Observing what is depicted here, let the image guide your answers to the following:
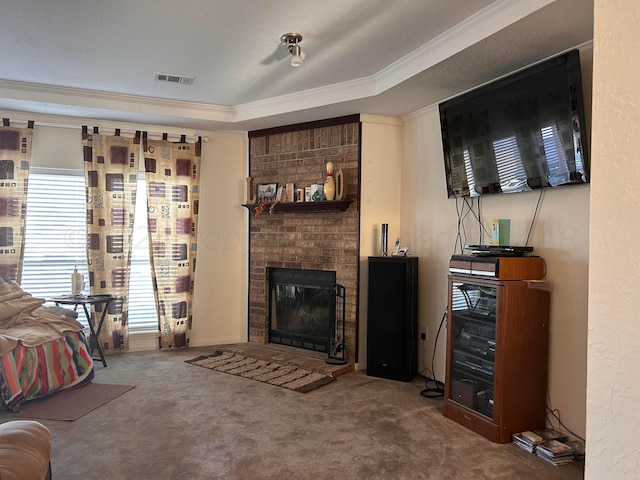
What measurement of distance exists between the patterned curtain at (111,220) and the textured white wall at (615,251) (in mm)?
4508

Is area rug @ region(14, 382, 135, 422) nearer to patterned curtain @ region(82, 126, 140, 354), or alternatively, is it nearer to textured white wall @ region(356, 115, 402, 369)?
patterned curtain @ region(82, 126, 140, 354)

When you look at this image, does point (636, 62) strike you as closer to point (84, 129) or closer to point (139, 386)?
point (139, 386)

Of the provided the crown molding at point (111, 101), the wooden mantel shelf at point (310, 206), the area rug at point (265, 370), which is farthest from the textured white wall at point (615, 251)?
the crown molding at point (111, 101)

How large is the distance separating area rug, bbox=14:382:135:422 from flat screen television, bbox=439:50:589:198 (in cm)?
308

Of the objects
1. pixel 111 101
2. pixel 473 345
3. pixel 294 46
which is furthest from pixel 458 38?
pixel 111 101

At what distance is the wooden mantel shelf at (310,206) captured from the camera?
4.24m

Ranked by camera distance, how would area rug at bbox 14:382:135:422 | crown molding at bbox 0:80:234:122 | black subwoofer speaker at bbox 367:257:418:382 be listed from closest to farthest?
area rug at bbox 14:382:135:422
black subwoofer speaker at bbox 367:257:418:382
crown molding at bbox 0:80:234:122

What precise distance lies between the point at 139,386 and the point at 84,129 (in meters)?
2.60

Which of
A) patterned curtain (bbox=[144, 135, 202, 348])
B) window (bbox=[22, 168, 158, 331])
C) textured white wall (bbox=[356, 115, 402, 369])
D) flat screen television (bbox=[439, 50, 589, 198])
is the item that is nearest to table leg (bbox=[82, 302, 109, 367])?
window (bbox=[22, 168, 158, 331])

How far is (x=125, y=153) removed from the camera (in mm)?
4707

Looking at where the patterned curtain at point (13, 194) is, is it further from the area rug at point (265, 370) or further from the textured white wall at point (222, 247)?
the area rug at point (265, 370)

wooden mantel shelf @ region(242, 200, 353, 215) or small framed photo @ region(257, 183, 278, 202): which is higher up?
small framed photo @ region(257, 183, 278, 202)

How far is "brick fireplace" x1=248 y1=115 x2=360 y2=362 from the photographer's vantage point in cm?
431

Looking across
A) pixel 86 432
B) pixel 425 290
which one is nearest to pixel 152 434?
pixel 86 432
